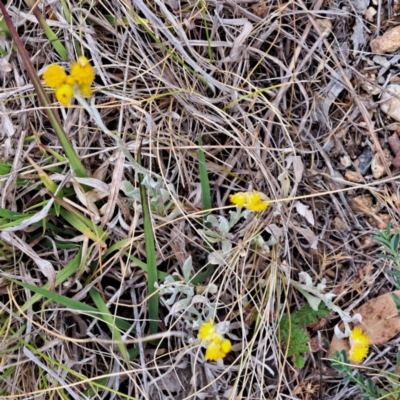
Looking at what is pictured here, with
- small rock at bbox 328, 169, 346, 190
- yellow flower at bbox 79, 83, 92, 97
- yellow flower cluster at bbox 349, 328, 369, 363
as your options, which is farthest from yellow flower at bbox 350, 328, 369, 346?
yellow flower at bbox 79, 83, 92, 97

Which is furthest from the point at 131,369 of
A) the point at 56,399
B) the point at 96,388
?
the point at 56,399

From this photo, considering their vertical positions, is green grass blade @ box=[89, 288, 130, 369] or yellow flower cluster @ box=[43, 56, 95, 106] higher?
yellow flower cluster @ box=[43, 56, 95, 106]

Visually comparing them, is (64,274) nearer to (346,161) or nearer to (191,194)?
(191,194)

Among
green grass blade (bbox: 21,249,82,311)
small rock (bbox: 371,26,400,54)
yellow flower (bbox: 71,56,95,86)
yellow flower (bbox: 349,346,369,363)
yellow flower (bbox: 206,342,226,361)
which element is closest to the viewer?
yellow flower (bbox: 71,56,95,86)

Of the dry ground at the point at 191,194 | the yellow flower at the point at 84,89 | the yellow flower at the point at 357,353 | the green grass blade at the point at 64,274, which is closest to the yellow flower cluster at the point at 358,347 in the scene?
the yellow flower at the point at 357,353

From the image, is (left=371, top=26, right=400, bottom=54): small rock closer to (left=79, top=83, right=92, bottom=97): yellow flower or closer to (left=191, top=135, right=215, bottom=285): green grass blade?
(left=191, top=135, right=215, bottom=285): green grass blade

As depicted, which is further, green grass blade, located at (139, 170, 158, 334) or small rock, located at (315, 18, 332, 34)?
small rock, located at (315, 18, 332, 34)
